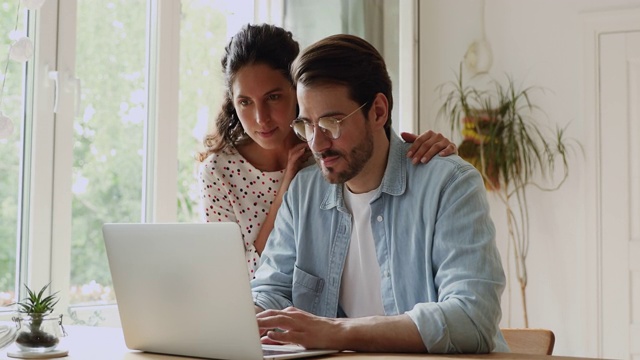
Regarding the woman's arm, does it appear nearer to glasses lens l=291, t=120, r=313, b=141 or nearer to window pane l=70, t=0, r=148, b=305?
glasses lens l=291, t=120, r=313, b=141

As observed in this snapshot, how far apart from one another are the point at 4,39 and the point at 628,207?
3.16 meters

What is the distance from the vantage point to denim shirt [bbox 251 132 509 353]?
5.49 feet

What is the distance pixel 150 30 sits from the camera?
132 inches

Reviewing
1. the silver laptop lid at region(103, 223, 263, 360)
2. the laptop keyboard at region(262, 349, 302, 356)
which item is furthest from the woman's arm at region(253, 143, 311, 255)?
the laptop keyboard at region(262, 349, 302, 356)

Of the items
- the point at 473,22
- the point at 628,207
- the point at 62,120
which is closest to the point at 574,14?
the point at 473,22

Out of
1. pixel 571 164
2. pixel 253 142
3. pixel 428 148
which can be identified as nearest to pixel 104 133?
pixel 253 142

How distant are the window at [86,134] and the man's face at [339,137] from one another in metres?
1.19

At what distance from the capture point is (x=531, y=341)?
84.9 inches

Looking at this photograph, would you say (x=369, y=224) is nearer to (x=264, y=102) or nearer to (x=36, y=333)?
(x=264, y=102)

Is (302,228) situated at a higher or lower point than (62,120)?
lower

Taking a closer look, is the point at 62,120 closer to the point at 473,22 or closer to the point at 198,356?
the point at 198,356

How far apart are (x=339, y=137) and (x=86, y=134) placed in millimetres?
1418

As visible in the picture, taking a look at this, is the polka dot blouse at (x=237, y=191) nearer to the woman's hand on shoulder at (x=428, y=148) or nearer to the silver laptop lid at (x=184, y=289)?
the woman's hand on shoulder at (x=428, y=148)

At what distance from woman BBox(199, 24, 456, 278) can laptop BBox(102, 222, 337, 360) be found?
2.57 ft
